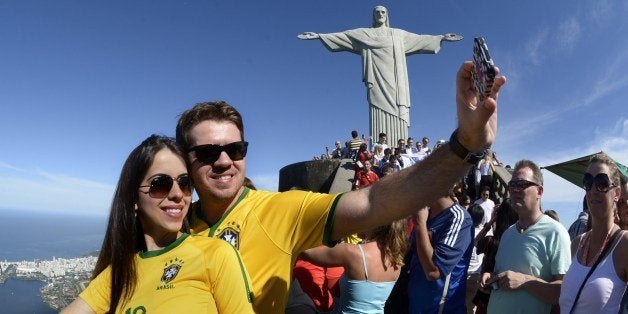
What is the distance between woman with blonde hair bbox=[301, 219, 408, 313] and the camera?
2.97 m

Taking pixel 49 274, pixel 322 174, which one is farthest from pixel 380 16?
pixel 49 274

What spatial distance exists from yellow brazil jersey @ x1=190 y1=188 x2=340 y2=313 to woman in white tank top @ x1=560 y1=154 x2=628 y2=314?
179 cm

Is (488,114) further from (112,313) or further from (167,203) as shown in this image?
(112,313)

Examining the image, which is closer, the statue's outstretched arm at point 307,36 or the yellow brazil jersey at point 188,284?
the yellow brazil jersey at point 188,284

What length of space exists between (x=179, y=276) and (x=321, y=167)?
10.3 metres

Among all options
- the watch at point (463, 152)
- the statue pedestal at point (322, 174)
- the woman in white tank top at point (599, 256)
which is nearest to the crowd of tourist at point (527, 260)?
the woman in white tank top at point (599, 256)

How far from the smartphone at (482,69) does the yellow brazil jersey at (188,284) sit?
99 centimetres

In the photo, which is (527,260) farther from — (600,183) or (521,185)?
(600,183)

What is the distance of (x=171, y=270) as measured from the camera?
1495mm

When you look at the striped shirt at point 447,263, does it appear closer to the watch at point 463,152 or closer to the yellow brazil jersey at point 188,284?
the watch at point 463,152

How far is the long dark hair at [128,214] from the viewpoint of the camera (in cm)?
163

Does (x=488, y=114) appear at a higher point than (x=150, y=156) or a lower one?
higher

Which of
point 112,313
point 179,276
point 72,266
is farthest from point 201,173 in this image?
point 72,266

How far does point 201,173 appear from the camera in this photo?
1845 millimetres
